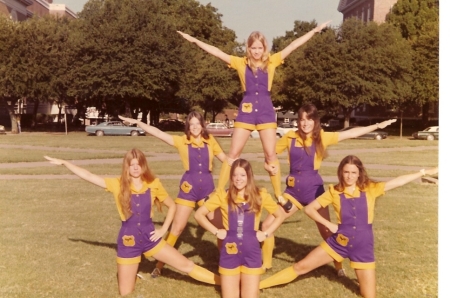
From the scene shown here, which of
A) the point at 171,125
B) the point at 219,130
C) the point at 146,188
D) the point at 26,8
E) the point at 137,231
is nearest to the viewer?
the point at 137,231

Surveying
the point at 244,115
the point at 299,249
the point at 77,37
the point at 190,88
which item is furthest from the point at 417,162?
the point at 77,37

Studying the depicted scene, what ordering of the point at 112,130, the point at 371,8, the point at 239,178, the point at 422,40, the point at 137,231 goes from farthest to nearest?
1. the point at 371,8
2. the point at 422,40
3. the point at 112,130
4. the point at 137,231
5. the point at 239,178

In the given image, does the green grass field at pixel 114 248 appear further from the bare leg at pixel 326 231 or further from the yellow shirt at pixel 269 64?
the yellow shirt at pixel 269 64

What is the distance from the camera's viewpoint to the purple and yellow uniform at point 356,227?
5.49 metres

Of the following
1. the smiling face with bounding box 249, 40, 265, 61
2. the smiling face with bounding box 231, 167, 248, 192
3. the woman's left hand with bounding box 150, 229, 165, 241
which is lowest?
the woman's left hand with bounding box 150, 229, 165, 241

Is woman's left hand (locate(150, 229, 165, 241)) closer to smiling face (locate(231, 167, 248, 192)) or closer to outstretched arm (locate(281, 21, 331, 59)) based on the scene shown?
smiling face (locate(231, 167, 248, 192))

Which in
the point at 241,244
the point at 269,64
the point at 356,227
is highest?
the point at 269,64

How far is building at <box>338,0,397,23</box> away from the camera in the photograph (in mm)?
57763

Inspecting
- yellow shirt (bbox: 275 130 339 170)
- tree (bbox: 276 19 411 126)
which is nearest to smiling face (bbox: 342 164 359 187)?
yellow shirt (bbox: 275 130 339 170)

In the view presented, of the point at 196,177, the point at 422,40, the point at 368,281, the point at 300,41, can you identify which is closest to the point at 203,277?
the point at 196,177

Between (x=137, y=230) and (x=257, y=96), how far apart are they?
235cm

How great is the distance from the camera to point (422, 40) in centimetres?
4212

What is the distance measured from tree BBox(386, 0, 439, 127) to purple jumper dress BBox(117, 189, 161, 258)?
34.7 m

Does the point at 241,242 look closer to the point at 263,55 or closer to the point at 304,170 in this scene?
the point at 304,170
